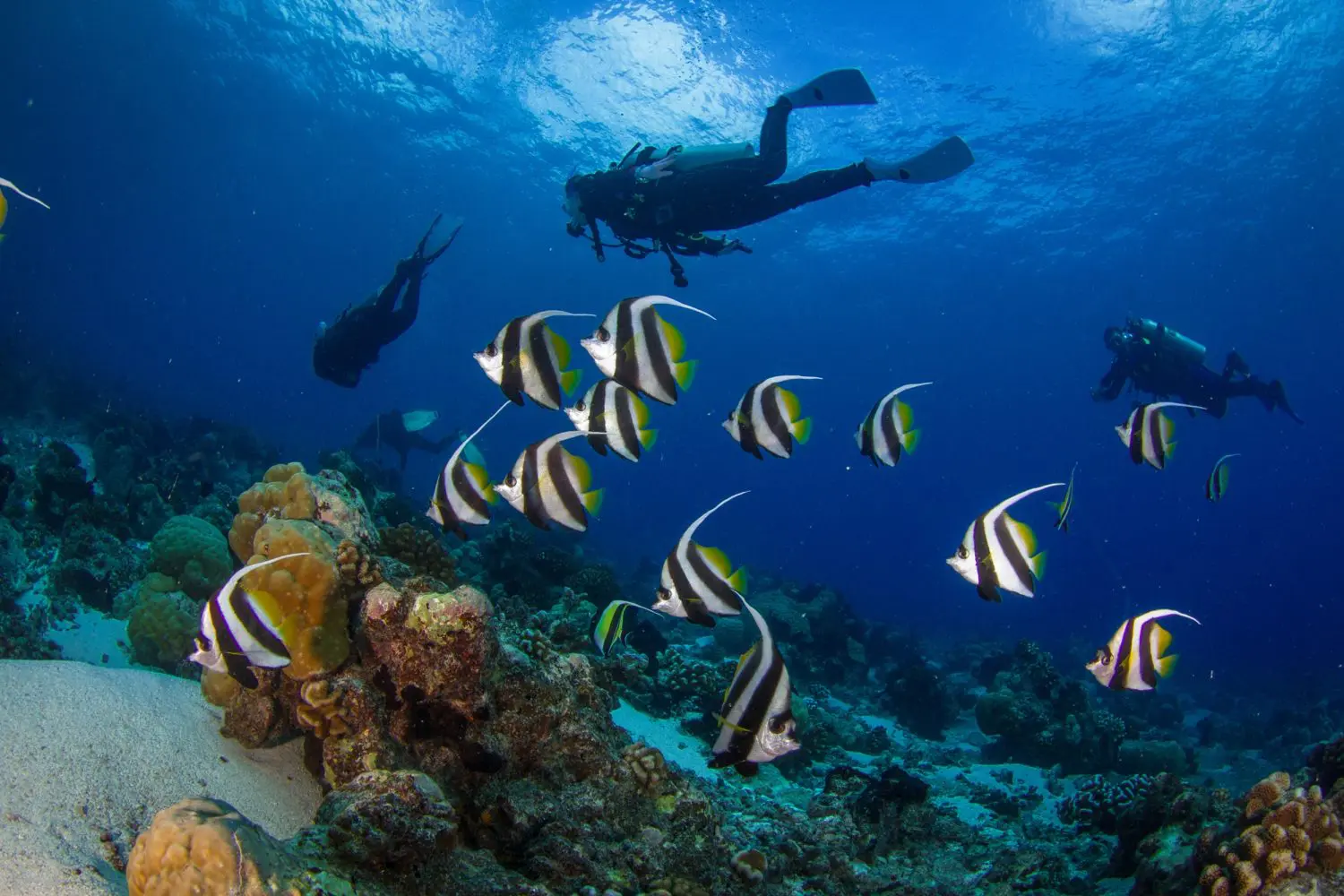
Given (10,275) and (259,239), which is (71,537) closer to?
(259,239)

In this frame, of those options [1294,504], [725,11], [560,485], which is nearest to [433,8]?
[725,11]

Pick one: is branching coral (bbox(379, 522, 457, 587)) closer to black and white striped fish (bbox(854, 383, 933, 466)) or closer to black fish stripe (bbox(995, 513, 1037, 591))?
black and white striped fish (bbox(854, 383, 933, 466))

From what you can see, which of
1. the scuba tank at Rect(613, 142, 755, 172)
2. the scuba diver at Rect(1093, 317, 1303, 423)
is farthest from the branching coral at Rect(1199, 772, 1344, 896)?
the scuba diver at Rect(1093, 317, 1303, 423)

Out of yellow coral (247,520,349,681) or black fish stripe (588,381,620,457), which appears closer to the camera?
black fish stripe (588,381,620,457)

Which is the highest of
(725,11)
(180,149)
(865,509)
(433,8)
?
(865,509)

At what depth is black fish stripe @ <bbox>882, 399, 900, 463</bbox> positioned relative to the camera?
13.8 feet

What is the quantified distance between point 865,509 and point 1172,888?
391 ft

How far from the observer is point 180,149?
47.7 m

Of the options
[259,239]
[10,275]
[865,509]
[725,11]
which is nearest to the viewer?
[725,11]

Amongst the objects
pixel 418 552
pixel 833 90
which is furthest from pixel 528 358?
pixel 833 90

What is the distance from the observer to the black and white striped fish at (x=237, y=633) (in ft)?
9.20

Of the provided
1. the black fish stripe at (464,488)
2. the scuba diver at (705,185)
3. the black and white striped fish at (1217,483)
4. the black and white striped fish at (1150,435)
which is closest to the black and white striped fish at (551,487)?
the black fish stripe at (464,488)

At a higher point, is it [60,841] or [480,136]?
[480,136]

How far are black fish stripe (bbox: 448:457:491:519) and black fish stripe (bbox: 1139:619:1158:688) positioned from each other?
3690 mm
